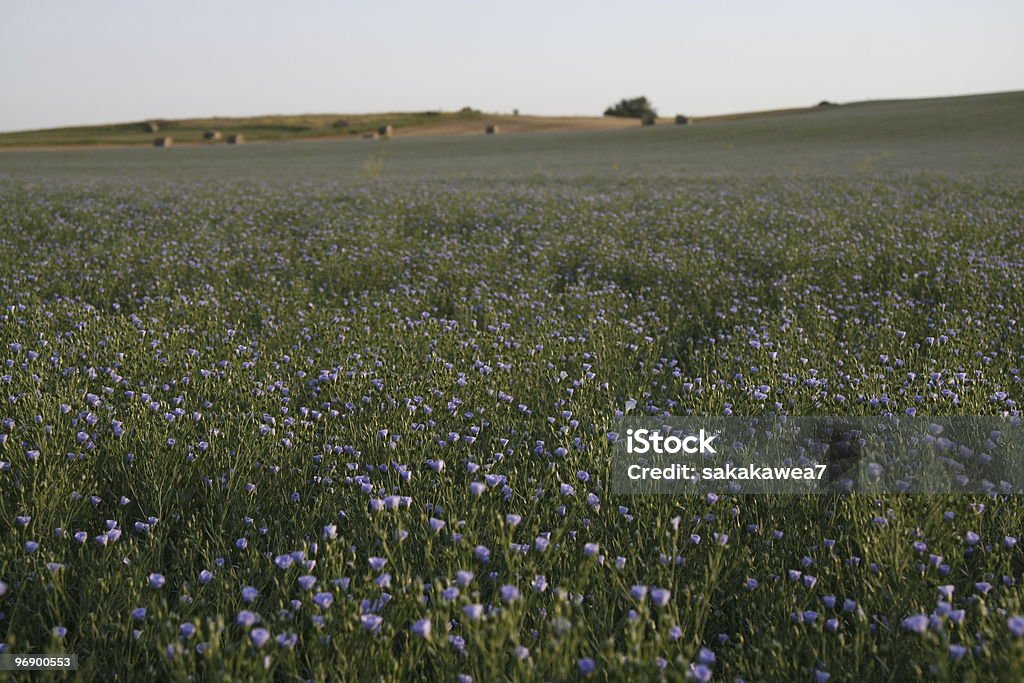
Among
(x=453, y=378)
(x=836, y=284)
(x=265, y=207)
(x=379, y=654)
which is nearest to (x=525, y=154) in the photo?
(x=265, y=207)

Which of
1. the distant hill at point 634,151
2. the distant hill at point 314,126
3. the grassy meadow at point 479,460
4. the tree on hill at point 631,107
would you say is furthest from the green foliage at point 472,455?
the tree on hill at point 631,107

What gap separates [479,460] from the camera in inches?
120

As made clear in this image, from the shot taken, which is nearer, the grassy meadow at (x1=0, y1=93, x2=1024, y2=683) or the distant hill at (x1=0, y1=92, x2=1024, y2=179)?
the grassy meadow at (x1=0, y1=93, x2=1024, y2=683)

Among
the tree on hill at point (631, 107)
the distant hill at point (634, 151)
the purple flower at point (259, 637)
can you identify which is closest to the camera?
the purple flower at point (259, 637)

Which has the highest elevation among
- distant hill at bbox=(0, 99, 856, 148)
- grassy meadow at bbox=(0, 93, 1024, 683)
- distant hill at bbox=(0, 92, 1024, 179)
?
distant hill at bbox=(0, 99, 856, 148)

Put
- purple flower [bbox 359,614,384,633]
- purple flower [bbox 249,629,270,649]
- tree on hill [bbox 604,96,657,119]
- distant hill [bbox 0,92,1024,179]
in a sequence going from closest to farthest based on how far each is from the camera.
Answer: purple flower [bbox 249,629,270,649]
purple flower [bbox 359,614,384,633]
distant hill [bbox 0,92,1024,179]
tree on hill [bbox 604,96,657,119]

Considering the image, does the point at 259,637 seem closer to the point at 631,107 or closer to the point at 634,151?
the point at 634,151

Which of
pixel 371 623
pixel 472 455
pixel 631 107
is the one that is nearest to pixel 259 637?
pixel 371 623

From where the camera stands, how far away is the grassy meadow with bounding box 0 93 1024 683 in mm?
2014

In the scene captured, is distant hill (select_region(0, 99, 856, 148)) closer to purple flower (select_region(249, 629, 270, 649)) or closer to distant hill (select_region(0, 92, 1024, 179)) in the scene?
distant hill (select_region(0, 92, 1024, 179))

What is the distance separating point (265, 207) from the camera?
12359mm

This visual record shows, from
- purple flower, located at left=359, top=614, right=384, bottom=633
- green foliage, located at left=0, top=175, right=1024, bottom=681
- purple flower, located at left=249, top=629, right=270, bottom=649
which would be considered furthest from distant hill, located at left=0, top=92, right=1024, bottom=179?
purple flower, located at left=249, top=629, right=270, bottom=649

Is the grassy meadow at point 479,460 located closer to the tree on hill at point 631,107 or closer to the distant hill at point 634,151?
the distant hill at point 634,151

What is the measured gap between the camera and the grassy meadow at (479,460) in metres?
2.01
